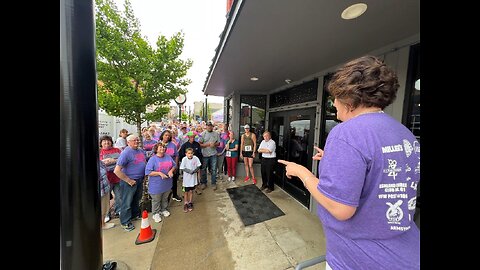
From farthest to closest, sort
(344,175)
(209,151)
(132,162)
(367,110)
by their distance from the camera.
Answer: (209,151) → (132,162) → (367,110) → (344,175)

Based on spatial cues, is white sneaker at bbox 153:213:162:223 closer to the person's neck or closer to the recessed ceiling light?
the person's neck

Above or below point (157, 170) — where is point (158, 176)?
below

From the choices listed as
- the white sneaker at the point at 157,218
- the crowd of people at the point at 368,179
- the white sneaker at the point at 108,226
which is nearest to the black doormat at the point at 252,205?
the white sneaker at the point at 157,218

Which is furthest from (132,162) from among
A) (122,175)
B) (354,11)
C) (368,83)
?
(354,11)

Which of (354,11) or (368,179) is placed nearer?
(368,179)

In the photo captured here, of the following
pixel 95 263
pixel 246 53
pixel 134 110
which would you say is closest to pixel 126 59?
pixel 134 110

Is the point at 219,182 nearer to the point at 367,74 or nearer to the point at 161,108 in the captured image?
the point at 161,108

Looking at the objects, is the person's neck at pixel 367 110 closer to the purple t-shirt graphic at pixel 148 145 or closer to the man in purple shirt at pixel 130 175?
the man in purple shirt at pixel 130 175

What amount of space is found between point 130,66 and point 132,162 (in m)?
2.31

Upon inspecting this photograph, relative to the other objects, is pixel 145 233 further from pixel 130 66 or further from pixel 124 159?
pixel 130 66

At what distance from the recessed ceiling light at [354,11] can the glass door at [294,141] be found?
2344 millimetres

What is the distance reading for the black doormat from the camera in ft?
11.6

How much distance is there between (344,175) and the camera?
27.1 inches

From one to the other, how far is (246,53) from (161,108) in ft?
9.84
